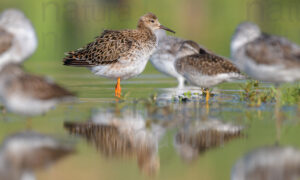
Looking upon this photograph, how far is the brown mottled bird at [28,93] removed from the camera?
8.02 metres

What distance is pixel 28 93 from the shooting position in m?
8.05

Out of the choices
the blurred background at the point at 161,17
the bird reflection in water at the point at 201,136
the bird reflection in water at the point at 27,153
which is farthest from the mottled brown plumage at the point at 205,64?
the blurred background at the point at 161,17

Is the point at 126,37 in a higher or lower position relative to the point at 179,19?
lower

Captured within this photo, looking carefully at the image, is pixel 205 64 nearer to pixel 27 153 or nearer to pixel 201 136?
pixel 201 136

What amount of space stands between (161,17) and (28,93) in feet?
78.6

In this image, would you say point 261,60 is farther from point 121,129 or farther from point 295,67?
point 121,129

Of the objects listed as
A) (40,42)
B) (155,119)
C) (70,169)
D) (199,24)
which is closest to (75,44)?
(40,42)

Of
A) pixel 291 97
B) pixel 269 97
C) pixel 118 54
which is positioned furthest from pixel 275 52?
pixel 118 54

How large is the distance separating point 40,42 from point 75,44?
3623mm

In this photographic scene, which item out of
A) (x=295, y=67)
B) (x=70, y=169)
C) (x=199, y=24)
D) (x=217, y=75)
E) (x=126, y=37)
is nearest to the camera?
(x=70, y=169)

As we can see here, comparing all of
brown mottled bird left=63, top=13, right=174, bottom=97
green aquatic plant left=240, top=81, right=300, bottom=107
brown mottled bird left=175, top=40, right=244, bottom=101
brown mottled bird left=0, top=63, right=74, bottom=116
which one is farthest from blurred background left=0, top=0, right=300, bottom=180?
brown mottled bird left=63, top=13, right=174, bottom=97

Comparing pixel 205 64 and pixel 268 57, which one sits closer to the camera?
pixel 268 57

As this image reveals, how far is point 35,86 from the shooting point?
8.16 meters

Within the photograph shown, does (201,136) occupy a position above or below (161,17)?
below
